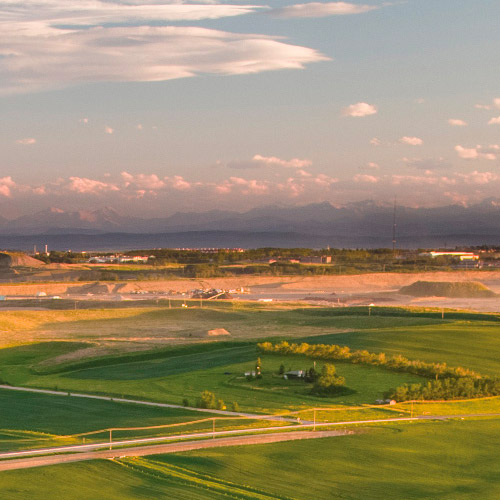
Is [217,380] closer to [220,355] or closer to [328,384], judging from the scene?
[328,384]

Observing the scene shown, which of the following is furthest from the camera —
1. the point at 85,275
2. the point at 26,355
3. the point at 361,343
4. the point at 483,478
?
the point at 85,275

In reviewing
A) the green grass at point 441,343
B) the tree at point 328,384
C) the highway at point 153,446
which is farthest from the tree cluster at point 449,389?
the green grass at point 441,343

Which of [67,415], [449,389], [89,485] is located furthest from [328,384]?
[89,485]

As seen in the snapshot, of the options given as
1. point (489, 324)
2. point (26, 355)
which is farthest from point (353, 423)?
point (489, 324)

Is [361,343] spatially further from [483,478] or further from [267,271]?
[267,271]

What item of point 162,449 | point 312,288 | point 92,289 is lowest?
point 312,288

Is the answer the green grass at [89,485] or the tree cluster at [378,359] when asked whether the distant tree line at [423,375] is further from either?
the green grass at [89,485]

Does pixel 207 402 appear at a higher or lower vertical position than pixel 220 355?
higher
